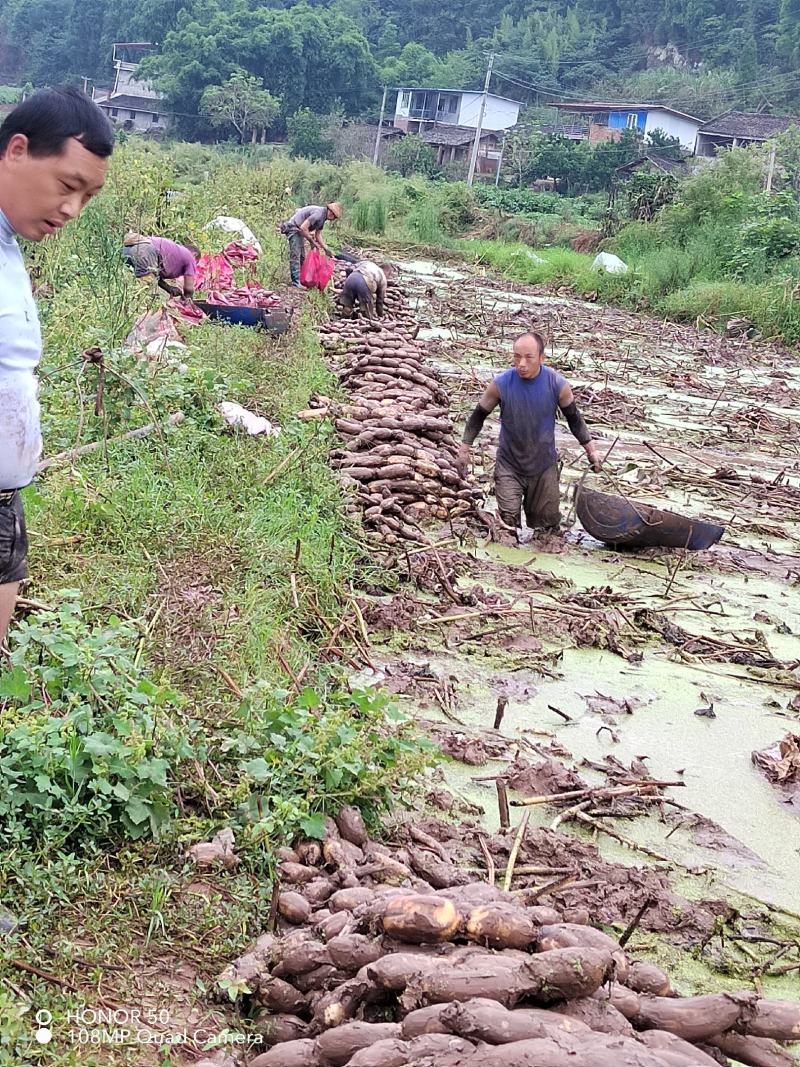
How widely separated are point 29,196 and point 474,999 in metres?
1.99

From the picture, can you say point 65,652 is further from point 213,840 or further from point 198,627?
point 198,627

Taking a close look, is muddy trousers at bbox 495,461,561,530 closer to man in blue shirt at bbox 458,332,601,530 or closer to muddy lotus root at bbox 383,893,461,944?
man in blue shirt at bbox 458,332,601,530

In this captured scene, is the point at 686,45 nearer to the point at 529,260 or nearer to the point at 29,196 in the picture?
the point at 529,260

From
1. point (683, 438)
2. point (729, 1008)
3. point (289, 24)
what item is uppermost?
point (289, 24)

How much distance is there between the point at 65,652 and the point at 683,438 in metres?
9.17

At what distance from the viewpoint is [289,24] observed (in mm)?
56156

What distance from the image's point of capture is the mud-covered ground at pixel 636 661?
4.39 metres

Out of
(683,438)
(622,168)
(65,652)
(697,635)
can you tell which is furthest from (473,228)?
(65,652)

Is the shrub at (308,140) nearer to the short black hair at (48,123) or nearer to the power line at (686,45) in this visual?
the power line at (686,45)

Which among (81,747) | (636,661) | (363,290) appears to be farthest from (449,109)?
(81,747)

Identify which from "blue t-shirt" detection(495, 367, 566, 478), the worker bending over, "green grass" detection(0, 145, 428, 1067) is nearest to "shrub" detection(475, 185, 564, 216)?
the worker bending over

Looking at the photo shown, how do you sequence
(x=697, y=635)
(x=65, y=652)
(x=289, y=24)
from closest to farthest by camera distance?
(x=65, y=652) → (x=697, y=635) → (x=289, y=24)

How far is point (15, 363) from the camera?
2434 mm

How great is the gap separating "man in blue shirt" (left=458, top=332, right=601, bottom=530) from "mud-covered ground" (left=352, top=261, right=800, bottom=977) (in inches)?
13.2
